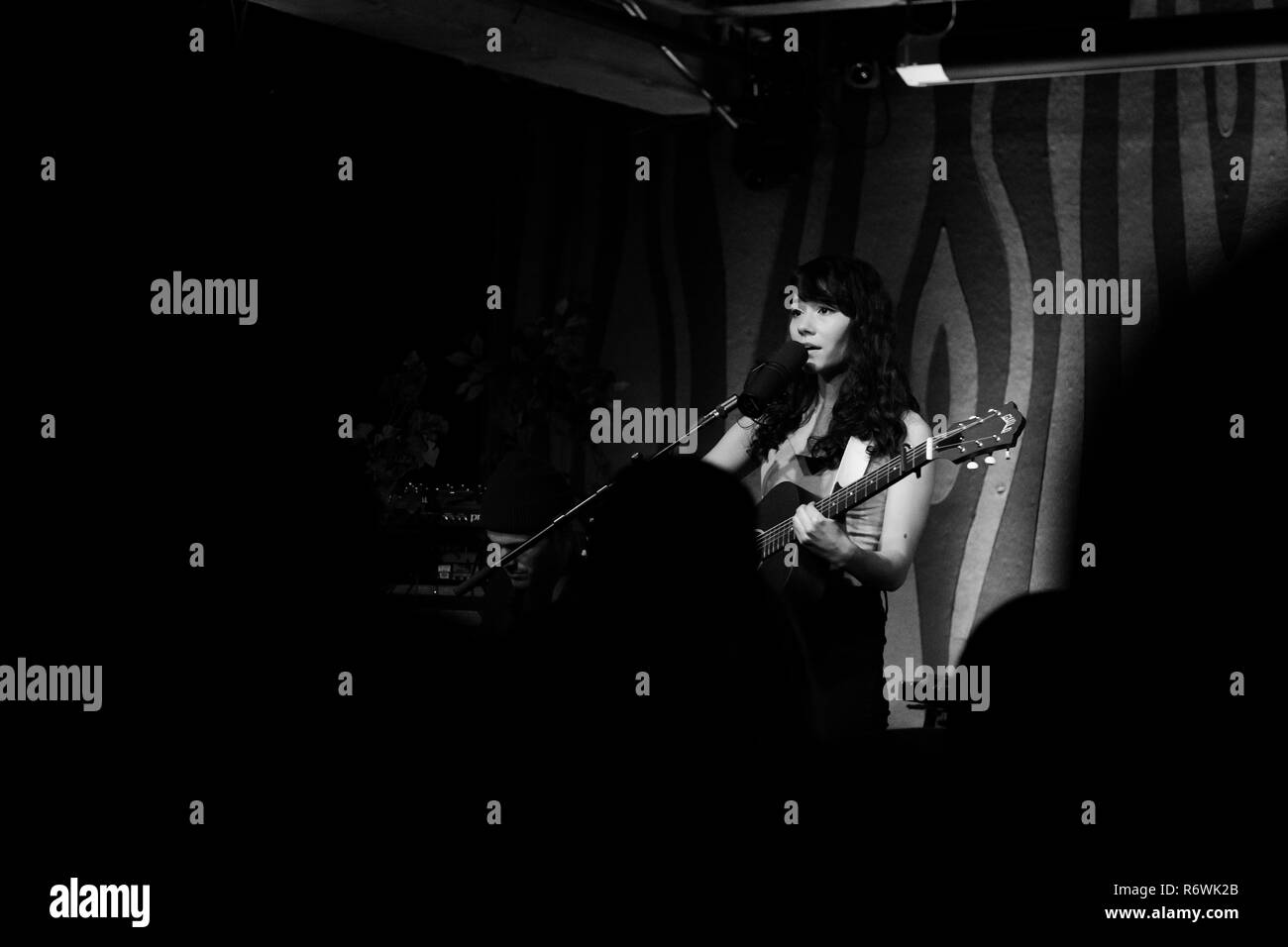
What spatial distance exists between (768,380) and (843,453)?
34 centimetres

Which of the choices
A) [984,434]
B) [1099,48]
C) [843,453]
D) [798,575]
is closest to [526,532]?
[798,575]

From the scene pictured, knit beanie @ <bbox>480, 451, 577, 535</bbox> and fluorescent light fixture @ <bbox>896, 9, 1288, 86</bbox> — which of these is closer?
knit beanie @ <bbox>480, 451, 577, 535</bbox>

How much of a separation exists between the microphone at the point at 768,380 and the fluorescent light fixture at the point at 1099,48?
169cm

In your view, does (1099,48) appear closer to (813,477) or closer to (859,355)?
(859,355)

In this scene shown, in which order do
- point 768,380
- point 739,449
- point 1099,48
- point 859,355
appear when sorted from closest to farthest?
1. point 768,380
2. point 859,355
3. point 739,449
4. point 1099,48

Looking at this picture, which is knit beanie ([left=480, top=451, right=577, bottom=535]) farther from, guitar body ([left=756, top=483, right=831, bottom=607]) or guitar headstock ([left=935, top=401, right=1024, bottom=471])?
guitar headstock ([left=935, top=401, right=1024, bottom=471])

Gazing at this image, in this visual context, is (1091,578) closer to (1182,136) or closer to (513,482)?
(1182,136)

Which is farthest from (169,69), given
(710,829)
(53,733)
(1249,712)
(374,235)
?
(1249,712)

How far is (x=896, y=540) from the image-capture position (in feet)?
8.62

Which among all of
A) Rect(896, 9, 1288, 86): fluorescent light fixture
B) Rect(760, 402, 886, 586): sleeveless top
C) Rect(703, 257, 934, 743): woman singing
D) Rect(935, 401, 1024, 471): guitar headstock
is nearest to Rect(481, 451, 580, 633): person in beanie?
Rect(703, 257, 934, 743): woman singing

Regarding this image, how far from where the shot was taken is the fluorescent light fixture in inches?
144

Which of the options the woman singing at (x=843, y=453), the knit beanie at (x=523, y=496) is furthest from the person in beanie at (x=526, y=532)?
the woman singing at (x=843, y=453)

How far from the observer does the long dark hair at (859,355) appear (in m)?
2.80

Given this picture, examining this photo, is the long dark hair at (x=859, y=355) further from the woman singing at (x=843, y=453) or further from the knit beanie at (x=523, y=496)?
the knit beanie at (x=523, y=496)
